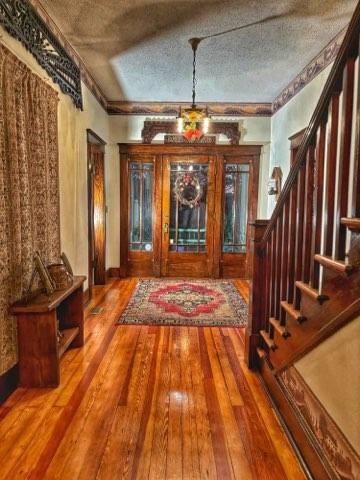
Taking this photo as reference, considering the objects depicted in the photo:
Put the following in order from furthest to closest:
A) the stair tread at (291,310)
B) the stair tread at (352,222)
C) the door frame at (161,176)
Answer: the door frame at (161,176) → the stair tread at (291,310) → the stair tread at (352,222)

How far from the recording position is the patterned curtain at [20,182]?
6.59 ft

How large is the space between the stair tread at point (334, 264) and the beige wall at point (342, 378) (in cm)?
19

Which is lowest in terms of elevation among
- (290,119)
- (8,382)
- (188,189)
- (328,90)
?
(8,382)

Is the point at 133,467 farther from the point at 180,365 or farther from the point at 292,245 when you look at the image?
the point at 292,245

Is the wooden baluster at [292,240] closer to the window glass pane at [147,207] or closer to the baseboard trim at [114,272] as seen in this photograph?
the window glass pane at [147,207]

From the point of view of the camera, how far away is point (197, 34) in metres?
2.98

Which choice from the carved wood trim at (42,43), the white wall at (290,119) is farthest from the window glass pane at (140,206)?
the white wall at (290,119)

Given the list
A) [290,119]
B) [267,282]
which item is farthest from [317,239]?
[290,119]

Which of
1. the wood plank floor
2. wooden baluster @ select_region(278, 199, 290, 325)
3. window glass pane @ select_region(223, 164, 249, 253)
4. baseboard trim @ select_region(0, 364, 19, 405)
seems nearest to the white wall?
window glass pane @ select_region(223, 164, 249, 253)

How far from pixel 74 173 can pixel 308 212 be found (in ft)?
8.72

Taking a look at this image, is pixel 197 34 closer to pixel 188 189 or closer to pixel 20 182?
pixel 20 182

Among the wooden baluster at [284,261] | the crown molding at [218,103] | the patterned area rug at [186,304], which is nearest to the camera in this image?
the wooden baluster at [284,261]

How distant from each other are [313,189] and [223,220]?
151 inches

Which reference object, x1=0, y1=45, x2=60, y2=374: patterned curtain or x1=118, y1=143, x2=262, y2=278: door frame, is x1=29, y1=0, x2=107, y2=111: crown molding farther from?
x1=118, y1=143, x2=262, y2=278: door frame
